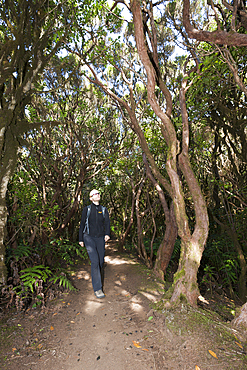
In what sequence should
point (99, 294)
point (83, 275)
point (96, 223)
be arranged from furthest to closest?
1. point (83, 275)
2. point (96, 223)
3. point (99, 294)

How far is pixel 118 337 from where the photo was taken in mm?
3090

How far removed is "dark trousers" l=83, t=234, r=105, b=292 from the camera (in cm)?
425

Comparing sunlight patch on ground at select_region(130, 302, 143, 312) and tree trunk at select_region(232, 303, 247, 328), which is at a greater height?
tree trunk at select_region(232, 303, 247, 328)

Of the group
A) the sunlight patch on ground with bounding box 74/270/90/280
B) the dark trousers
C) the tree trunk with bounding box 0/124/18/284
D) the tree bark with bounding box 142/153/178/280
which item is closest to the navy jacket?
the dark trousers

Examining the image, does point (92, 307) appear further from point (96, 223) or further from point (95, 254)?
point (96, 223)

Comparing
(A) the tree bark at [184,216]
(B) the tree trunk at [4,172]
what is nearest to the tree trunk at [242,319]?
(A) the tree bark at [184,216]

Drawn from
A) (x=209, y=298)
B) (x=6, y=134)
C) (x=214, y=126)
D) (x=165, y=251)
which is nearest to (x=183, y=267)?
(x=165, y=251)

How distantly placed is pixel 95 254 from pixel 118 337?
1.58m

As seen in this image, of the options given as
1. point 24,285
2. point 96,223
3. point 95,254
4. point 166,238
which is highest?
point 96,223

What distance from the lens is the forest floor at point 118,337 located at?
2613 millimetres

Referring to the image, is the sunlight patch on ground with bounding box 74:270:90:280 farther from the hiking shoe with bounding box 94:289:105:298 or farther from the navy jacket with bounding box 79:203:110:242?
the navy jacket with bounding box 79:203:110:242

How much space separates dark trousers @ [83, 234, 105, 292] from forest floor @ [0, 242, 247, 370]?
1.13ft

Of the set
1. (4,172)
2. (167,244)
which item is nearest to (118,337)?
(167,244)

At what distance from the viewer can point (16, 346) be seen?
293 centimetres
